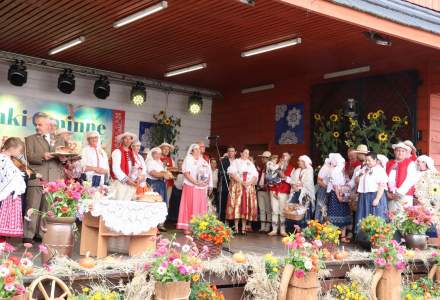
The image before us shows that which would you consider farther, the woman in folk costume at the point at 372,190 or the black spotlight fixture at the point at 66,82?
the black spotlight fixture at the point at 66,82

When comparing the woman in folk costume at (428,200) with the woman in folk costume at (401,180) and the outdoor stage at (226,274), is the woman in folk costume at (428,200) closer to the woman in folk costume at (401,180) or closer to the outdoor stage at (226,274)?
the woman in folk costume at (401,180)

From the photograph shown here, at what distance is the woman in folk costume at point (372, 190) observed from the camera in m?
6.84

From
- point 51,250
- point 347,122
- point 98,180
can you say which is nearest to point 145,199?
point 51,250

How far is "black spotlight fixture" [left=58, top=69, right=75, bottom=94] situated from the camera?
32.6ft

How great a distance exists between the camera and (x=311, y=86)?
10.4 m

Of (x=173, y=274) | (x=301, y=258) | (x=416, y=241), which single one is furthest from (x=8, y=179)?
(x=416, y=241)

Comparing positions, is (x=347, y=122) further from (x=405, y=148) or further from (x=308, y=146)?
(x=405, y=148)

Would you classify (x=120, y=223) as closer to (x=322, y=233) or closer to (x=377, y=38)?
(x=322, y=233)

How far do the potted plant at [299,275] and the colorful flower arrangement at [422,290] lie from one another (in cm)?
163

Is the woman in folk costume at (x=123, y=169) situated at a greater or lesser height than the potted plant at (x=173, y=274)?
greater

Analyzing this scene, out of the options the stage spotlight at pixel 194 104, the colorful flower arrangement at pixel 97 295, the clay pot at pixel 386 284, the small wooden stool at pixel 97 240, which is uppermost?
the stage spotlight at pixel 194 104

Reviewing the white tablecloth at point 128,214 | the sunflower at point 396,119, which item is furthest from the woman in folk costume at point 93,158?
the sunflower at point 396,119

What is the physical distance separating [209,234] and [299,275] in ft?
3.15

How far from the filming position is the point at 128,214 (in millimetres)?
5227
